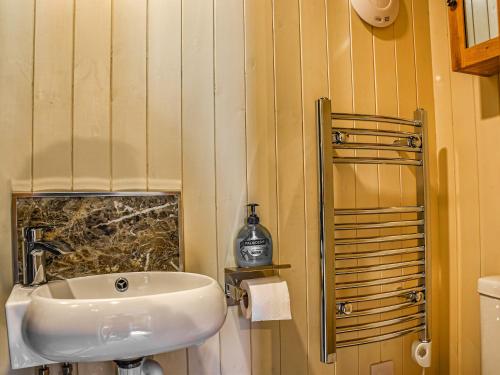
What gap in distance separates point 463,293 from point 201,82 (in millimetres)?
1214

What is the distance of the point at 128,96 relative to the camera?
1076mm

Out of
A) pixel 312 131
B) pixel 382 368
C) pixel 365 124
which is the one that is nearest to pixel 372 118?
pixel 365 124

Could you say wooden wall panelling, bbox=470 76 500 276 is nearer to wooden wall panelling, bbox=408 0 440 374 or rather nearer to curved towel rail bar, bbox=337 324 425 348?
wooden wall panelling, bbox=408 0 440 374

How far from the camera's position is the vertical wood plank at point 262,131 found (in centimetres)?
120

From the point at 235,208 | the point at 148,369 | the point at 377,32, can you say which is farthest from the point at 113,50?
the point at 377,32

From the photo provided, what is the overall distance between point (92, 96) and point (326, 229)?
805 mm

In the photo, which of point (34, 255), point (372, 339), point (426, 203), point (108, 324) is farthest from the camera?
point (426, 203)

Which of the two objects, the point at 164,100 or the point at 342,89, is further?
the point at 342,89

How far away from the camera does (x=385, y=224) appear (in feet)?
4.24

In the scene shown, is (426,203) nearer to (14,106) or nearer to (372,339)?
(372,339)

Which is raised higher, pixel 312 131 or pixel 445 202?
pixel 312 131

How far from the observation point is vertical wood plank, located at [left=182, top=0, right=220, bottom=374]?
3.68 ft

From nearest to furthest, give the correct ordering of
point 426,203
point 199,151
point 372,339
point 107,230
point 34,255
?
point 34,255 → point 107,230 → point 199,151 → point 372,339 → point 426,203

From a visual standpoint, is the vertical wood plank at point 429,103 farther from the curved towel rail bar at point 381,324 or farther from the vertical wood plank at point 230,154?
the vertical wood plank at point 230,154
